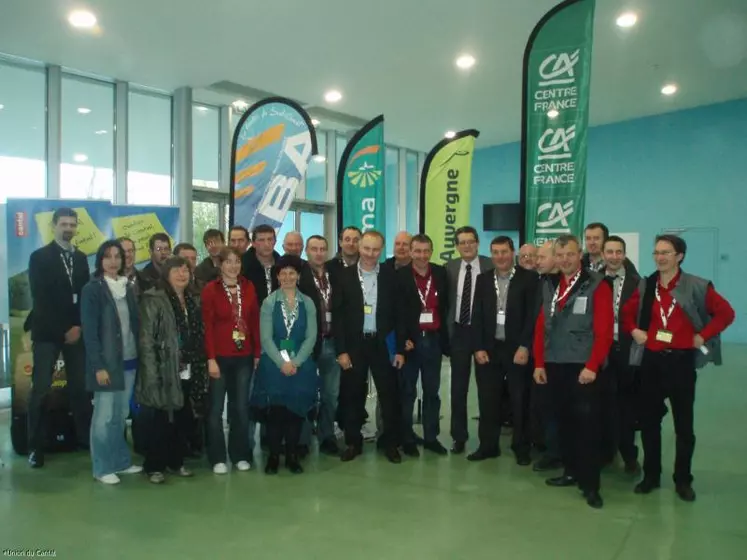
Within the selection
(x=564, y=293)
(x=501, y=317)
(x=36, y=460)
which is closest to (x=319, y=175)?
(x=501, y=317)

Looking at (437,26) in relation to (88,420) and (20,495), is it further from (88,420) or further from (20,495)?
(20,495)

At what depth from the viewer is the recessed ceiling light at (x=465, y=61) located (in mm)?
7723

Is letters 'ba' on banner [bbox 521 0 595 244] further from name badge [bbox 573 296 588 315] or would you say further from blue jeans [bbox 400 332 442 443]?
blue jeans [bbox 400 332 442 443]

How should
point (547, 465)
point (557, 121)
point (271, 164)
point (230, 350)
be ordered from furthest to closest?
point (271, 164), point (557, 121), point (547, 465), point (230, 350)

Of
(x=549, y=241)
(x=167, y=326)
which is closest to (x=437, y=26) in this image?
(x=549, y=241)

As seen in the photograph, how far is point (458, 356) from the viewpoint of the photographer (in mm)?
4434

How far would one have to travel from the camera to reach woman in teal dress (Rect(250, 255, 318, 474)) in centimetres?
402

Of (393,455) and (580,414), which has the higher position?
(580,414)

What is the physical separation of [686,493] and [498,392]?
1.32 m

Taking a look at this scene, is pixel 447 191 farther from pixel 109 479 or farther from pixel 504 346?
pixel 109 479

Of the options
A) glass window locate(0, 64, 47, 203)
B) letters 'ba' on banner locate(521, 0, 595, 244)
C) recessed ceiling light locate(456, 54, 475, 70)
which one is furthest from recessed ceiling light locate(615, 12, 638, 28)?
glass window locate(0, 64, 47, 203)

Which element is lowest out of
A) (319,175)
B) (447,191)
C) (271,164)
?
(447,191)

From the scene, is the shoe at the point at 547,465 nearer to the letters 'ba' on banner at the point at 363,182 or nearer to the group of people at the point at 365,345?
the group of people at the point at 365,345

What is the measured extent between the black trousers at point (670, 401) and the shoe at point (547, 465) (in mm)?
620
